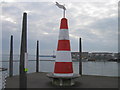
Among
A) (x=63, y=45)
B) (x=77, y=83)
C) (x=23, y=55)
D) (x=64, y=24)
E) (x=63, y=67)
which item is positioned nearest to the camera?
(x=23, y=55)

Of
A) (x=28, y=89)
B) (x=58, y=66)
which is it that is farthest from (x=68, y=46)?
(x=28, y=89)

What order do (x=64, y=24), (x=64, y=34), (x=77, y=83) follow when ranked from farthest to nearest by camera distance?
(x=77, y=83) → (x=64, y=24) → (x=64, y=34)

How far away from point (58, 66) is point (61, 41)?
4.78 feet

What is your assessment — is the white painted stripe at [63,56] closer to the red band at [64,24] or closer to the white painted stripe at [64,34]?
the white painted stripe at [64,34]

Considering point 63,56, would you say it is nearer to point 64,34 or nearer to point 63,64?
point 63,64

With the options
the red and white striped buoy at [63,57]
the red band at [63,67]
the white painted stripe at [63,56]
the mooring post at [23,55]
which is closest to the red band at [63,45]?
the red and white striped buoy at [63,57]

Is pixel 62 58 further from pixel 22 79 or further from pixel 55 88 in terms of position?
pixel 22 79

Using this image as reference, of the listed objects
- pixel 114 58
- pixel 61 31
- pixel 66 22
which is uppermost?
pixel 66 22

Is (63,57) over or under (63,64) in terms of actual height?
over

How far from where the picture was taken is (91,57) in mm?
110625

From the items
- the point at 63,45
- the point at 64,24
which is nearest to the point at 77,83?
the point at 63,45

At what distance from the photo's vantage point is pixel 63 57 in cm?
881

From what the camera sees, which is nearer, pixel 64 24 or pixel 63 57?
pixel 63 57

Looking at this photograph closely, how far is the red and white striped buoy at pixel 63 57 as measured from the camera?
344 inches
